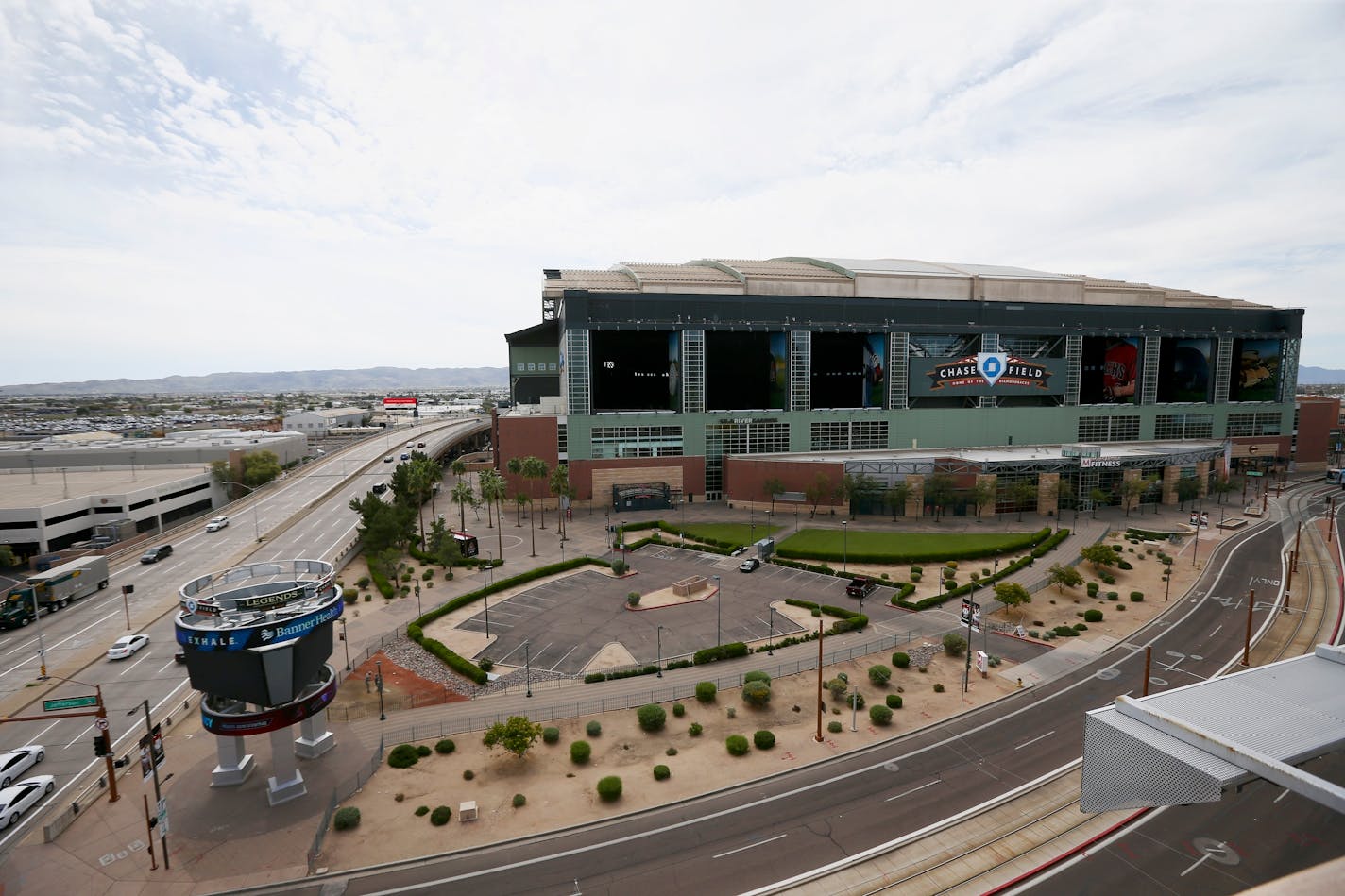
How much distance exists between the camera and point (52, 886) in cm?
2808

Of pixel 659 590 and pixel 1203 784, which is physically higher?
pixel 1203 784

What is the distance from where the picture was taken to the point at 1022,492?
302ft

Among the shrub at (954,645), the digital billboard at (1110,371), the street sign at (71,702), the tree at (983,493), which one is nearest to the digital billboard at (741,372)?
the tree at (983,493)

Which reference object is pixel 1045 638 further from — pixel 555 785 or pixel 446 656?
pixel 446 656

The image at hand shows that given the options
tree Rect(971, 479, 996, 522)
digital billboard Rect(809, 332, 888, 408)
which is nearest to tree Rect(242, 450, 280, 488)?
digital billboard Rect(809, 332, 888, 408)

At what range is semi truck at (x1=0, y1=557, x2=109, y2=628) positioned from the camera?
57906 mm

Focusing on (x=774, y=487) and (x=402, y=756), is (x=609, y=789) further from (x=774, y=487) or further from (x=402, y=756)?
(x=774, y=487)

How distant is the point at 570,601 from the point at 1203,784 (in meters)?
53.0

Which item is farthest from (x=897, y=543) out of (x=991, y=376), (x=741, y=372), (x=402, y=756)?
(x=402, y=756)

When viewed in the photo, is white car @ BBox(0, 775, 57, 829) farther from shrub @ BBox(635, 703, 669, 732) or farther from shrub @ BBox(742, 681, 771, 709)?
shrub @ BBox(742, 681, 771, 709)

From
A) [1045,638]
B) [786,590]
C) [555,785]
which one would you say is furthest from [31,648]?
[1045,638]

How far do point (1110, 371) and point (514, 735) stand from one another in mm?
135189

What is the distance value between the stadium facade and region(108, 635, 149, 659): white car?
55027 mm

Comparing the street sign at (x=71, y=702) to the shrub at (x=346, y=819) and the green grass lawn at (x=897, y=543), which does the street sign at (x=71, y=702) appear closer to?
the shrub at (x=346, y=819)
